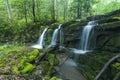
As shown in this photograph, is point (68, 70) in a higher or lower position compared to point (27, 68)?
lower

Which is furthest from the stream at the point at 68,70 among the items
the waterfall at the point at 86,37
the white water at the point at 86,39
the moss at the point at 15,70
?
the waterfall at the point at 86,37

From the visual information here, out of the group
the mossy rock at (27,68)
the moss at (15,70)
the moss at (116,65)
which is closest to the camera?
the moss at (116,65)

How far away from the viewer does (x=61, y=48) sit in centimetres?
1316

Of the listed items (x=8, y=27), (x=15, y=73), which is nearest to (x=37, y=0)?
(x=8, y=27)

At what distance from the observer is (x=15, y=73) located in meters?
6.25

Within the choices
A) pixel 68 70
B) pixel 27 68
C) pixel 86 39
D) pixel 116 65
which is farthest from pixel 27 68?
pixel 86 39

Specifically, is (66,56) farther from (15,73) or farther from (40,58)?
(15,73)

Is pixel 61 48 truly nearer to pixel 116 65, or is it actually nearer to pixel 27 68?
pixel 27 68

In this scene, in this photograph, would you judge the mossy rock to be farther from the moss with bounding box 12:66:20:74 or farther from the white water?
the white water

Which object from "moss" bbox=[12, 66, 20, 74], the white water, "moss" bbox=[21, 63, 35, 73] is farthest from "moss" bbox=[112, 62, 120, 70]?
the white water

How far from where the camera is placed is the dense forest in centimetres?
674

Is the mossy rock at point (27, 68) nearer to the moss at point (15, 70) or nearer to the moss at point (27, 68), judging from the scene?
the moss at point (27, 68)

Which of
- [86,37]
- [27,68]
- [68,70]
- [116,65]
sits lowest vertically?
[68,70]

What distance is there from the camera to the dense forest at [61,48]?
6742 mm
